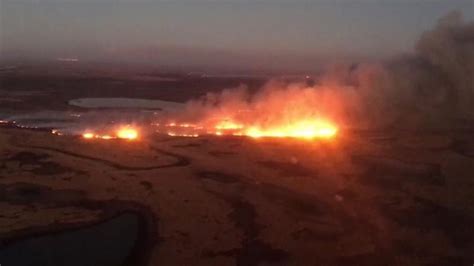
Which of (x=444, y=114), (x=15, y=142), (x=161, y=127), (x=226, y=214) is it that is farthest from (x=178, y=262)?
(x=444, y=114)

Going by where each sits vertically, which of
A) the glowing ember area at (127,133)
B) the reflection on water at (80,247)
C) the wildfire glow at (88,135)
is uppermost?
the glowing ember area at (127,133)

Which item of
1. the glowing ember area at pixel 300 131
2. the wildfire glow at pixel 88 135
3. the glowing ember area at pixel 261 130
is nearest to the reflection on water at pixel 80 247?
the wildfire glow at pixel 88 135

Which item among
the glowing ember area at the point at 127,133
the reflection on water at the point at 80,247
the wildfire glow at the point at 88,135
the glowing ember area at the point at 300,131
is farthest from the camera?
the glowing ember area at the point at 300,131

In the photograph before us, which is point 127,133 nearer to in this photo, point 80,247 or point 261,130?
point 261,130

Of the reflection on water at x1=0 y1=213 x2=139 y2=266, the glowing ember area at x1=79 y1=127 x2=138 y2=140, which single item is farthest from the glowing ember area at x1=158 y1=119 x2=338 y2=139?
the reflection on water at x1=0 y1=213 x2=139 y2=266

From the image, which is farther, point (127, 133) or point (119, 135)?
point (127, 133)

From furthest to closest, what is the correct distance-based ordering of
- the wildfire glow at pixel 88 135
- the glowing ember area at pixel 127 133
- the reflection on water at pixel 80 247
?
the glowing ember area at pixel 127 133
the wildfire glow at pixel 88 135
the reflection on water at pixel 80 247

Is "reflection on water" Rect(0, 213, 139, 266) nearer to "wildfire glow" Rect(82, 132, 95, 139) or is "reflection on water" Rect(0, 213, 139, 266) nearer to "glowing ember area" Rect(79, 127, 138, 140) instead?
"glowing ember area" Rect(79, 127, 138, 140)

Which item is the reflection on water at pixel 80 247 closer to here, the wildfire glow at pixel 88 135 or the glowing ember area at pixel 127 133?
the glowing ember area at pixel 127 133

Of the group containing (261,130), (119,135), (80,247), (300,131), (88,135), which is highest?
(300,131)

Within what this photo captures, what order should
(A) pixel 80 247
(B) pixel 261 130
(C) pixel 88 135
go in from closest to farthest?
1. (A) pixel 80 247
2. (C) pixel 88 135
3. (B) pixel 261 130

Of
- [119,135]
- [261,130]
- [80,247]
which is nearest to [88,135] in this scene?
[119,135]

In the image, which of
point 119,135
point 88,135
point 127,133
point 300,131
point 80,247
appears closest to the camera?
point 80,247
